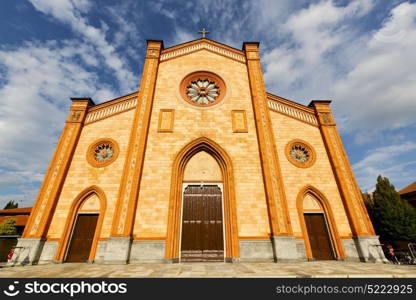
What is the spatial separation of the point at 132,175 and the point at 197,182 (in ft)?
12.0

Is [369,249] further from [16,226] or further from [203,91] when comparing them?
[16,226]

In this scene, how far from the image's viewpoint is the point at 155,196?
10281 mm

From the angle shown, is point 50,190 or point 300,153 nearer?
point 50,190

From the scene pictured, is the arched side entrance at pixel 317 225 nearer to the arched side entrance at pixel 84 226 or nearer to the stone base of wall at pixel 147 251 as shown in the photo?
the stone base of wall at pixel 147 251

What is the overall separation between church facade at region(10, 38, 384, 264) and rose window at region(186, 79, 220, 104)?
76 mm

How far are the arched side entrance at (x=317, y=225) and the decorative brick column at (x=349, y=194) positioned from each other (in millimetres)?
621

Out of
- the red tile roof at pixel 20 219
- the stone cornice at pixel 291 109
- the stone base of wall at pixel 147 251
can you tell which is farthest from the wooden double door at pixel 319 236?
the red tile roof at pixel 20 219

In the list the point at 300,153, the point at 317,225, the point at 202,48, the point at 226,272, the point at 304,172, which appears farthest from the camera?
the point at 202,48

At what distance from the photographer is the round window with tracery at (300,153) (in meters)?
11.9

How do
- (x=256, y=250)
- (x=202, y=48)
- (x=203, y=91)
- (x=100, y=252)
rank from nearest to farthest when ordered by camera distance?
1. (x=256, y=250)
2. (x=100, y=252)
3. (x=203, y=91)
4. (x=202, y=48)

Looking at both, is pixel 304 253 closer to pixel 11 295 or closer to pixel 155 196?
pixel 155 196

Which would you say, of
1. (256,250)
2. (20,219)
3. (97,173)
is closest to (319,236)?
(256,250)

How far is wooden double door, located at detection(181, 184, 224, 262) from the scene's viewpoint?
9.77 m

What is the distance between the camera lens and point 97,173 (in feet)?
36.9
